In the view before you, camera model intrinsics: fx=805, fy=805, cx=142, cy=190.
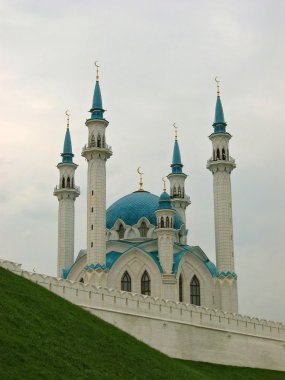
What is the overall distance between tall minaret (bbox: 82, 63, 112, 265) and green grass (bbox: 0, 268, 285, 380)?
60.7 feet

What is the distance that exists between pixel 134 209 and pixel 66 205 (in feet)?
17.6

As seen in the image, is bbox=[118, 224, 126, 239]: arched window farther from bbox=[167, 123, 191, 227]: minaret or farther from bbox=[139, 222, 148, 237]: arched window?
bbox=[167, 123, 191, 227]: minaret

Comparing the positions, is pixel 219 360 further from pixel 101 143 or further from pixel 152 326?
pixel 101 143

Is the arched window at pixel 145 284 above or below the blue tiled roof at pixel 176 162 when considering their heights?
below

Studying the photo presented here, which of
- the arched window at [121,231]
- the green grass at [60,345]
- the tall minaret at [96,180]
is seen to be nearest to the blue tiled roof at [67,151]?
the arched window at [121,231]

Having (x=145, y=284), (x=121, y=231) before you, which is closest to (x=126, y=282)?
(x=145, y=284)

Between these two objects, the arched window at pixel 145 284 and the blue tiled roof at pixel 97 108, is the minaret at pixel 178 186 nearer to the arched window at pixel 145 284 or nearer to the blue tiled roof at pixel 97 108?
the arched window at pixel 145 284

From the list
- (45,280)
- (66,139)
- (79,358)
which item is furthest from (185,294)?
(79,358)

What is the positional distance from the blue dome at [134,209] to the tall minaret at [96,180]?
789 cm

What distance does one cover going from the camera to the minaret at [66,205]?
61.0 meters

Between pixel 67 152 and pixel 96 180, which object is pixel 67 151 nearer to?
pixel 67 152

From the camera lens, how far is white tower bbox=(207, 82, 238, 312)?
57.1 metres

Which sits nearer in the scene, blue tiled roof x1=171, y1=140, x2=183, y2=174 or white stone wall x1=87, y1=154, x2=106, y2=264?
white stone wall x1=87, y1=154, x2=106, y2=264

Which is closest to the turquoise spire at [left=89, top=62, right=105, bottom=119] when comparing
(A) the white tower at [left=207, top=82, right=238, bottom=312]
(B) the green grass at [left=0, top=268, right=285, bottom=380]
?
(A) the white tower at [left=207, top=82, right=238, bottom=312]
